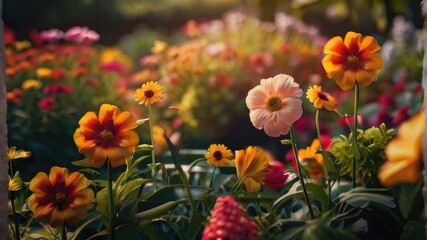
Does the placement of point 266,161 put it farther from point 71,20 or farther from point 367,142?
point 71,20

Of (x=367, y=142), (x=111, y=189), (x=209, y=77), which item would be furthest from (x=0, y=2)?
(x=209, y=77)

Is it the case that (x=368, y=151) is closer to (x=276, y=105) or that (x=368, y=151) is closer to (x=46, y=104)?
(x=276, y=105)

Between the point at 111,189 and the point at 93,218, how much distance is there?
2.8 inches

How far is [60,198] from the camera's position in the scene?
1.32 m

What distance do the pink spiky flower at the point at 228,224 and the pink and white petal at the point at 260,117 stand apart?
0.24 metres

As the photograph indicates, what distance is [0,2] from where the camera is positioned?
4.31 ft

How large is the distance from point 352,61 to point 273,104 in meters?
0.18

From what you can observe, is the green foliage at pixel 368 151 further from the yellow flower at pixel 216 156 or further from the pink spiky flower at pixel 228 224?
the pink spiky flower at pixel 228 224

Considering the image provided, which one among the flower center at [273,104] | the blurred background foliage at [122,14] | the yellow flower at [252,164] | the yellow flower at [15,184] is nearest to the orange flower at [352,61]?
the flower center at [273,104]

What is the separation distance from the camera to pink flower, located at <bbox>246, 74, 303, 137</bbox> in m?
1.31

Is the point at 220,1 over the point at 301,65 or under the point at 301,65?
over

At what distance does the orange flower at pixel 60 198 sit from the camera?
1.30m

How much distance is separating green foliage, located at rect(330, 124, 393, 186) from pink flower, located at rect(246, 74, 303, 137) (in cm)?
18

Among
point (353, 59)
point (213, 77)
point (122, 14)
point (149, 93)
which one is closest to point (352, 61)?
point (353, 59)
